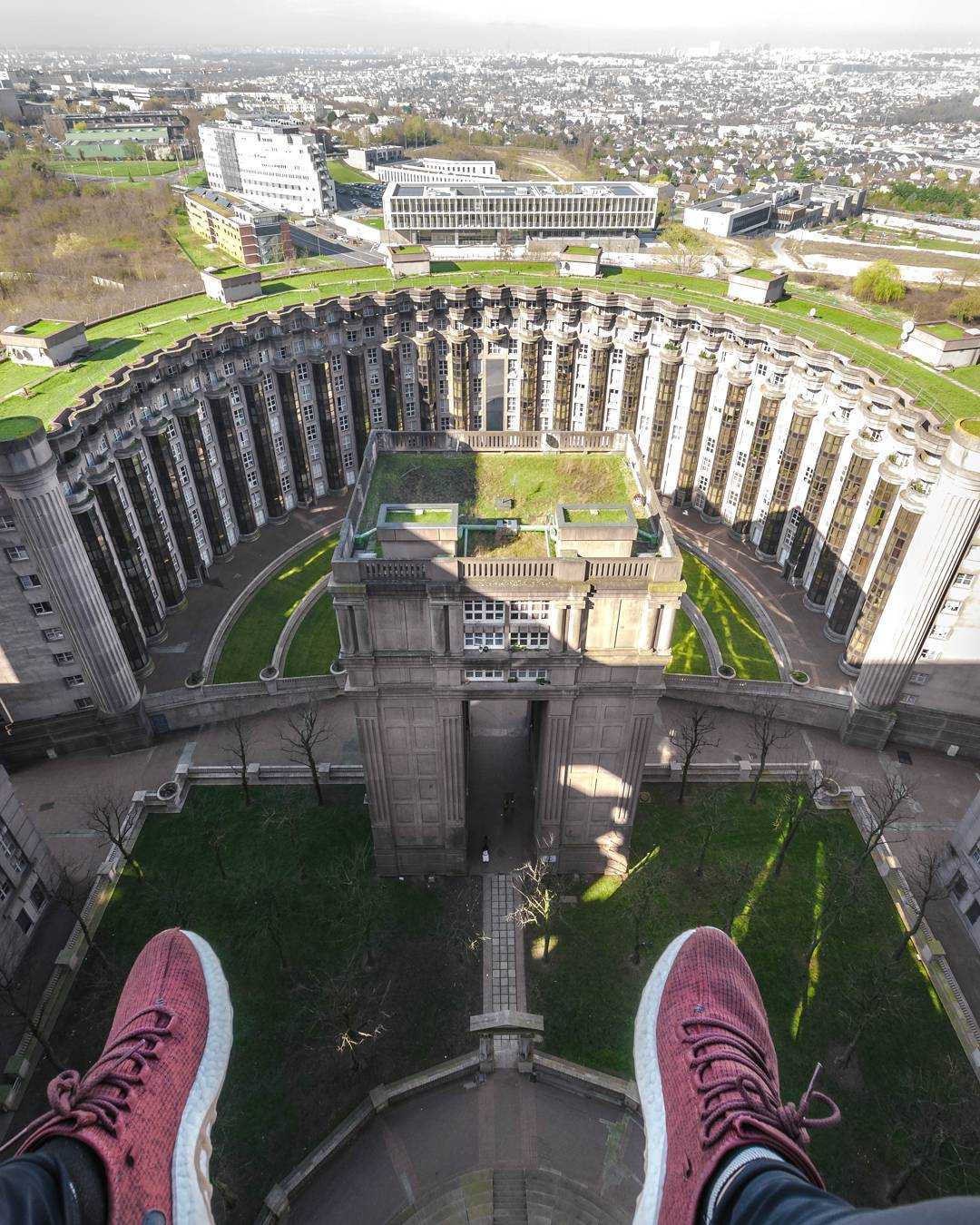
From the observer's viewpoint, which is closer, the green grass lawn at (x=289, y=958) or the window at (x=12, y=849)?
the green grass lawn at (x=289, y=958)

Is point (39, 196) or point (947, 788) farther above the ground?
point (39, 196)

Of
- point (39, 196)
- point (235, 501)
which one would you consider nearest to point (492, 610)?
point (235, 501)

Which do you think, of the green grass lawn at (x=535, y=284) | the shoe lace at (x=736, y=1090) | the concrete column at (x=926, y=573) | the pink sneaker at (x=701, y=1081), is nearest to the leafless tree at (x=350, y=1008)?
the pink sneaker at (x=701, y=1081)

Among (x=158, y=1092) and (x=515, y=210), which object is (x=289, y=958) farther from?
(x=515, y=210)

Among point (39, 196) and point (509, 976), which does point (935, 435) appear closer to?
point (509, 976)

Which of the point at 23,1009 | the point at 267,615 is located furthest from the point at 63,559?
the point at 23,1009

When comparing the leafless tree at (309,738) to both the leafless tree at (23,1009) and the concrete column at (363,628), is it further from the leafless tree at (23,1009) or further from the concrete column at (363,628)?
the leafless tree at (23,1009)
